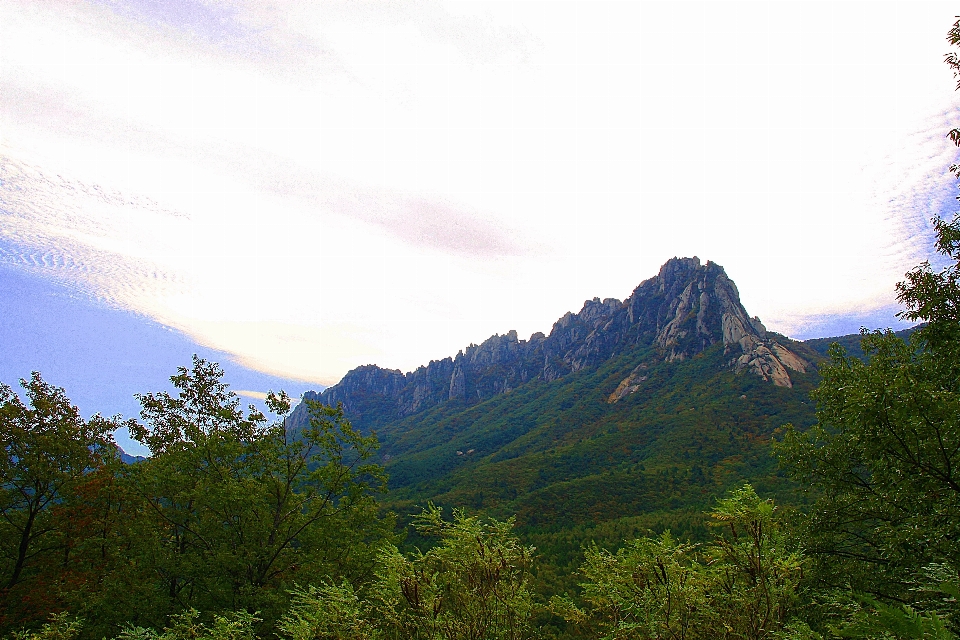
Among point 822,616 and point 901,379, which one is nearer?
point 901,379

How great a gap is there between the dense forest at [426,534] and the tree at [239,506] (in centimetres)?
10

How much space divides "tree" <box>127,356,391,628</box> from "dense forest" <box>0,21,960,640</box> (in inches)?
4.1

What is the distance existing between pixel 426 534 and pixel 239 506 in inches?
471

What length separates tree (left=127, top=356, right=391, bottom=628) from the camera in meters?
17.5

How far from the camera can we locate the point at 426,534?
1173 centimetres

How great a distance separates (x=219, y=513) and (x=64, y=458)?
7.40 metres

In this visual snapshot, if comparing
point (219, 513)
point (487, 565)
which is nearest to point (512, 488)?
point (219, 513)

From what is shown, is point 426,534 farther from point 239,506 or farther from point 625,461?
point 625,461

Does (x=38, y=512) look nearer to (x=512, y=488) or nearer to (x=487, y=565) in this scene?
(x=487, y=565)

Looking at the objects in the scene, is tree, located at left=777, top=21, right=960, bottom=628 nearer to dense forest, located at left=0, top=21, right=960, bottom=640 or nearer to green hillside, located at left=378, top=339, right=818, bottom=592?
dense forest, located at left=0, top=21, right=960, bottom=640

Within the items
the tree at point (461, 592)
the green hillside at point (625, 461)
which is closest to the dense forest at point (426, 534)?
the tree at point (461, 592)

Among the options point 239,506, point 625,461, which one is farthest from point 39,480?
point 625,461

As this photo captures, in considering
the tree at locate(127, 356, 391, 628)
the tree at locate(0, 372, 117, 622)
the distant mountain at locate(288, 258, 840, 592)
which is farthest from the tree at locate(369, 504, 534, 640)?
the distant mountain at locate(288, 258, 840, 592)

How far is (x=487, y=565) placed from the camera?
9.04 metres
